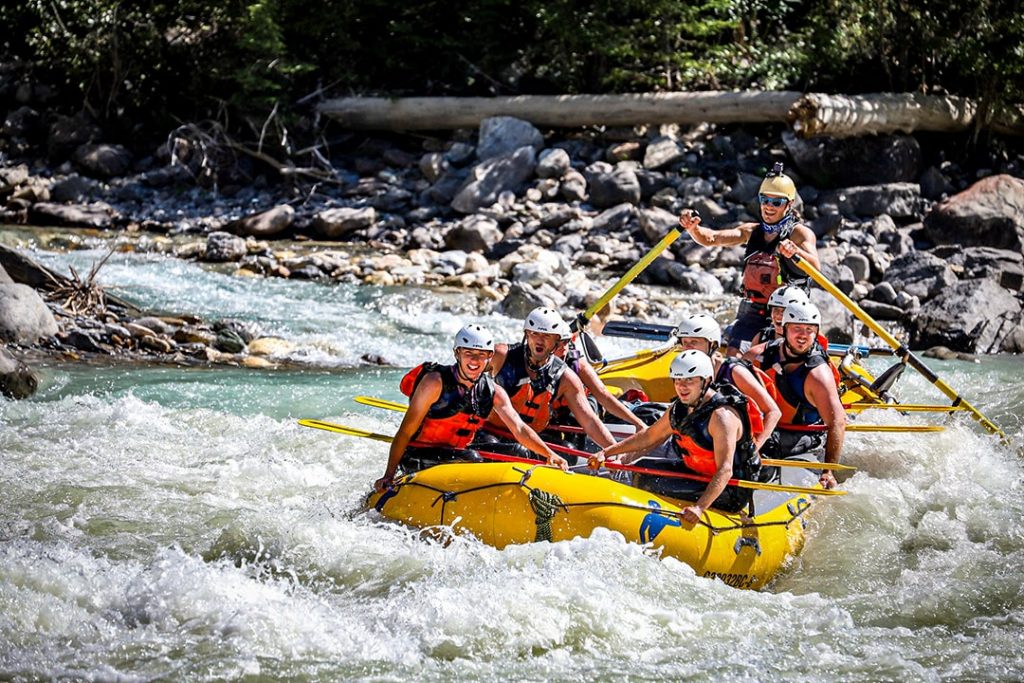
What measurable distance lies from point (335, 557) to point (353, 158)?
12513mm

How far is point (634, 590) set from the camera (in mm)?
5781

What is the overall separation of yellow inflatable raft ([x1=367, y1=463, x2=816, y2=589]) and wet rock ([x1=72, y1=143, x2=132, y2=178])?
495 inches

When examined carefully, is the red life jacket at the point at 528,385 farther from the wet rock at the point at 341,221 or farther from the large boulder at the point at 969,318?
the wet rock at the point at 341,221

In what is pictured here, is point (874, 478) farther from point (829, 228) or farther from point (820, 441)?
point (829, 228)

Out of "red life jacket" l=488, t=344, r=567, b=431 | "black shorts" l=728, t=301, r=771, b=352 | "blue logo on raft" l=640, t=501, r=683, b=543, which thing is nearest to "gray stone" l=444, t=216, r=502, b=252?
"black shorts" l=728, t=301, r=771, b=352

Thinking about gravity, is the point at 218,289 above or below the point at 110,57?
below

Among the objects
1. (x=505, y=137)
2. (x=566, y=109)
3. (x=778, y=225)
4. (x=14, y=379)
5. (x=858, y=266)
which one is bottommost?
(x=14, y=379)

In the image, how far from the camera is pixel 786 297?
7.41 meters

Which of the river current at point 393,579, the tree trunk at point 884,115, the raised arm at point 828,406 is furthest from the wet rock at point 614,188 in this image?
the raised arm at point 828,406

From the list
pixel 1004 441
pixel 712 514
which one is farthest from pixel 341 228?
pixel 712 514

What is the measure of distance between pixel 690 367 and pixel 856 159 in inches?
419

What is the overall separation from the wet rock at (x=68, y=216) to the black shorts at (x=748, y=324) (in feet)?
33.5

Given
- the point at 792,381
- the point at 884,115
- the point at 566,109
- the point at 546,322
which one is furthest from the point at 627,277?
the point at 566,109

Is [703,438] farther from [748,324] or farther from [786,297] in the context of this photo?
[748,324]
